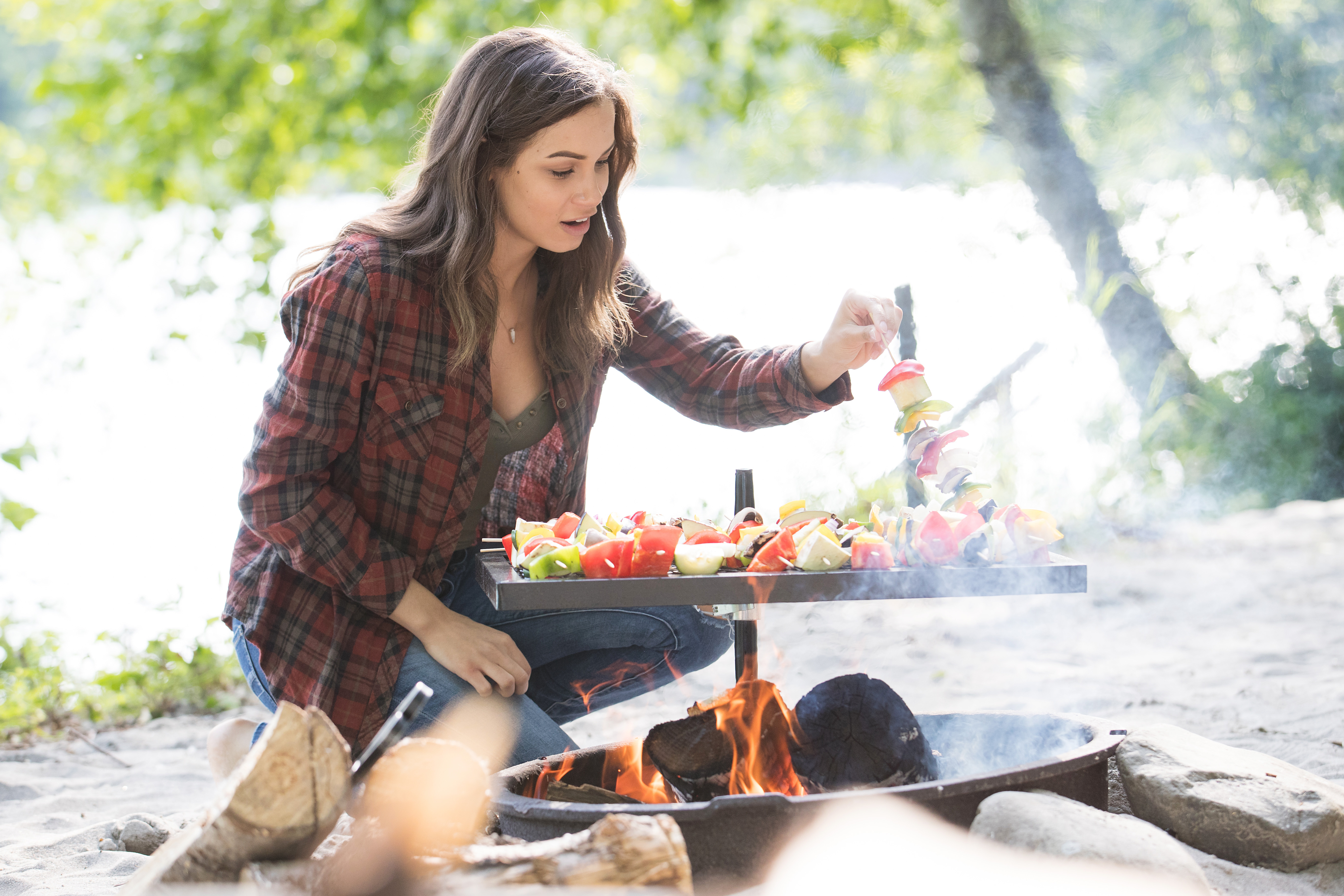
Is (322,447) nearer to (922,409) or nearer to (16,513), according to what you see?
(922,409)

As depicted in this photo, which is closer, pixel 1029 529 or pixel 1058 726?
pixel 1029 529

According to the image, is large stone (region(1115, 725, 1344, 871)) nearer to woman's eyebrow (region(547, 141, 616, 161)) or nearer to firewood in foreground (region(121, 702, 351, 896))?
firewood in foreground (region(121, 702, 351, 896))

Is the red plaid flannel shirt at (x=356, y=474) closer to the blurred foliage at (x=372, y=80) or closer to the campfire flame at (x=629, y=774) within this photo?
the campfire flame at (x=629, y=774)

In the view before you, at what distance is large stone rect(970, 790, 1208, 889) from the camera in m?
1.56

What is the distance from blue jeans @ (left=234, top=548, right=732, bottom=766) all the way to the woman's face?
0.75 m

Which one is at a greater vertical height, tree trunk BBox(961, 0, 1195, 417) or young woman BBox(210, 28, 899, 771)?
tree trunk BBox(961, 0, 1195, 417)

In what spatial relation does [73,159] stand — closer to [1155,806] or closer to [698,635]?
[698,635]

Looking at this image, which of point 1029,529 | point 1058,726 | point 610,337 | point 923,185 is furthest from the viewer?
point 923,185

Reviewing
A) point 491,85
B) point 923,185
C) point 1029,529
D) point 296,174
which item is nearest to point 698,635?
point 1029,529

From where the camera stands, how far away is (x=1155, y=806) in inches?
75.2

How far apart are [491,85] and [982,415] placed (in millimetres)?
3857

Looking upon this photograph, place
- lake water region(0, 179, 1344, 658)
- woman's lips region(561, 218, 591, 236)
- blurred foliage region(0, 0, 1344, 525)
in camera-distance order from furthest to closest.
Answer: blurred foliage region(0, 0, 1344, 525) → lake water region(0, 179, 1344, 658) → woman's lips region(561, 218, 591, 236)

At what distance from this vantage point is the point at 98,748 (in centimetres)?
332

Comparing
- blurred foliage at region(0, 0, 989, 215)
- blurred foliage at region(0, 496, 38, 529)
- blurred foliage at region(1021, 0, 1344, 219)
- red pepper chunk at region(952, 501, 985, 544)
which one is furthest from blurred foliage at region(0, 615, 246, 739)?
blurred foliage at region(1021, 0, 1344, 219)
